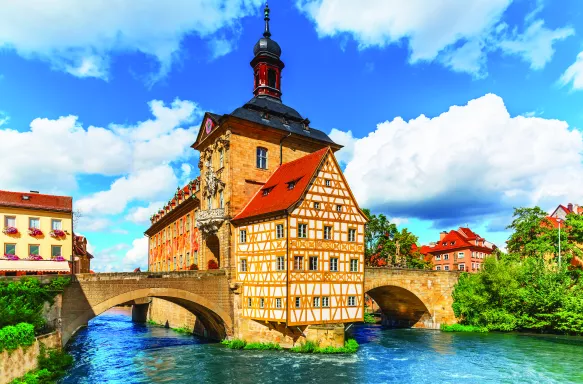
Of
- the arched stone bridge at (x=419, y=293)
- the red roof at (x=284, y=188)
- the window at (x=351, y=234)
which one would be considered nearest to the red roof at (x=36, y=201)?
the red roof at (x=284, y=188)

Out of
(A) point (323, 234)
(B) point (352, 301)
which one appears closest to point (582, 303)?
(B) point (352, 301)

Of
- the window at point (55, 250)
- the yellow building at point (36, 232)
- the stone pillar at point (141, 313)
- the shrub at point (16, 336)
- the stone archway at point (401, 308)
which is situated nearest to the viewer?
the shrub at point (16, 336)

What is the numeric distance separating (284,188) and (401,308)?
20487 millimetres

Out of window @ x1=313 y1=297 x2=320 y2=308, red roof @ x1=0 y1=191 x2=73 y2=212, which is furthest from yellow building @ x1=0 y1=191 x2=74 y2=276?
window @ x1=313 y1=297 x2=320 y2=308

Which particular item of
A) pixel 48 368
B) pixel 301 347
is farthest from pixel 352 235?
pixel 48 368

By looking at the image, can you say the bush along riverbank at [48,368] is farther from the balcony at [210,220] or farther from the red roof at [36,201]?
the red roof at [36,201]

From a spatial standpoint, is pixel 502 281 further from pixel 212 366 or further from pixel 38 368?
pixel 38 368

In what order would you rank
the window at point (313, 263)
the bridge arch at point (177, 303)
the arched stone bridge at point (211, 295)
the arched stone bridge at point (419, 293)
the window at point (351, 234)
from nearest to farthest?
the bridge arch at point (177, 303) < the arched stone bridge at point (211, 295) < the window at point (313, 263) < the window at point (351, 234) < the arched stone bridge at point (419, 293)

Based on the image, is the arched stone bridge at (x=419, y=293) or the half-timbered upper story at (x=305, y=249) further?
the arched stone bridge at (x=419, y=293)

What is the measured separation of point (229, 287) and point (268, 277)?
389 cm

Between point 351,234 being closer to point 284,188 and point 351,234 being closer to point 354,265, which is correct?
point 354,265

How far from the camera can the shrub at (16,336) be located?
17406 millimetres

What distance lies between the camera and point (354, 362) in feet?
79.4

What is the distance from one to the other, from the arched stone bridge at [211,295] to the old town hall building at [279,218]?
1533 millimetres
